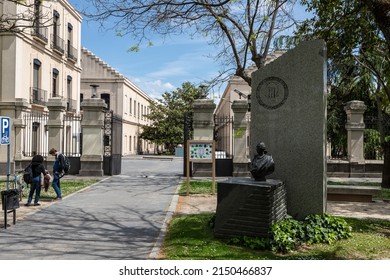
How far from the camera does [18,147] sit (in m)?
18.6

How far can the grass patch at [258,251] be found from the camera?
19.7ft

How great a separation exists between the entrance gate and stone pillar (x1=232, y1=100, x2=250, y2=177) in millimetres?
6086

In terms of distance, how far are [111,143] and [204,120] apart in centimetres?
469

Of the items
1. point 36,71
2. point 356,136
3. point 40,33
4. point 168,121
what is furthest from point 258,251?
point 168,121

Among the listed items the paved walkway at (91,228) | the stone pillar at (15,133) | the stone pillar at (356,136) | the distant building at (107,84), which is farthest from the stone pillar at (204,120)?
the distant building at (107,84)

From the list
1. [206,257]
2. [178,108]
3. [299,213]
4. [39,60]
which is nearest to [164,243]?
[206,257]

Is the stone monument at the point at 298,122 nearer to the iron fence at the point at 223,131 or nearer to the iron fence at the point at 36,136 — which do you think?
the iron fence at the point at 223,131

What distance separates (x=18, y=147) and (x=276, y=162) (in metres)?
14.8

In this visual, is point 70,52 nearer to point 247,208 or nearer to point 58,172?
point 58,172

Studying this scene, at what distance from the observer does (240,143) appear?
58.9 feet

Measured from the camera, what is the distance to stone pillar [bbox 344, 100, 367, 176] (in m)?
18.9

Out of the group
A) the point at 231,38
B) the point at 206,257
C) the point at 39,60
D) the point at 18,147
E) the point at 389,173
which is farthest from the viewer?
the point at 39,60

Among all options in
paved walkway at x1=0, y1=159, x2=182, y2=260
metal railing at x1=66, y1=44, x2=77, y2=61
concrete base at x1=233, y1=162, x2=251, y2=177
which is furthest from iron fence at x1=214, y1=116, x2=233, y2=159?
metal railing at x1=66, y1=44, x2=77, y2=61

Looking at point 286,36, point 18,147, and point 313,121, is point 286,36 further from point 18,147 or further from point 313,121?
point 18,147
